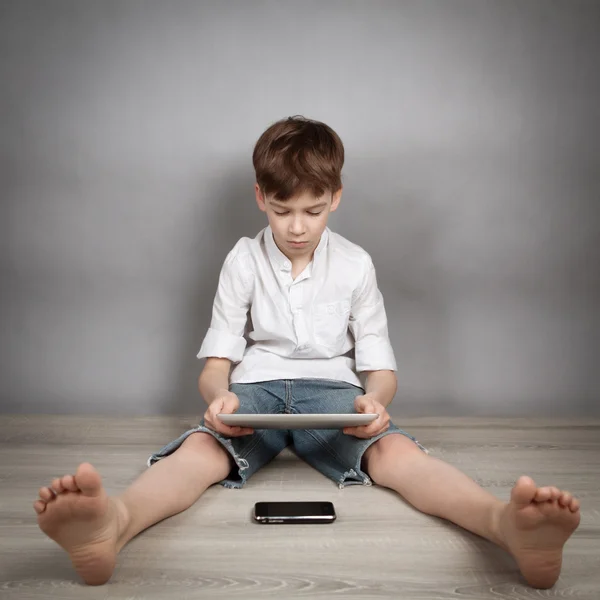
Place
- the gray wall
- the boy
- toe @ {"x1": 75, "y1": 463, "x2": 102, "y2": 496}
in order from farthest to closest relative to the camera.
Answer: the gray wall, the boy, toe @ {"x1": 75, "y1": 463, "x2": 102, "y2": 496}

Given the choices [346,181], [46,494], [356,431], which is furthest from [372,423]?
[346,181]

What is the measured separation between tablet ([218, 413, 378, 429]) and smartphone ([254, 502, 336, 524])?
0.46ft

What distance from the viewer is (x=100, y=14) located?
204 centimetres

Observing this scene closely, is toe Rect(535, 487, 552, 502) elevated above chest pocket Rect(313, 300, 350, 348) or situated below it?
below

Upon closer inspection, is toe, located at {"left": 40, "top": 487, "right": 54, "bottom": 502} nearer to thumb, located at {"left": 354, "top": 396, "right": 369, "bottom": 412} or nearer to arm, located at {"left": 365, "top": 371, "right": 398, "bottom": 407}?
thumb, located at {"left": 354, "top": 396, "right": 369, "bottom": 412}

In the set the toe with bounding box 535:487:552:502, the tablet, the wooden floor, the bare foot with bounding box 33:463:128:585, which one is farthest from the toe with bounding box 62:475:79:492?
the toe with bounding box 535:487:552:502

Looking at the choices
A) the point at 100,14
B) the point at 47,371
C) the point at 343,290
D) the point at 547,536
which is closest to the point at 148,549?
the point at 547,536

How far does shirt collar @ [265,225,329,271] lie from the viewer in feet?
5.57

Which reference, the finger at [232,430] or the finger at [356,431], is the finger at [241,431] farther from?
the finger at [356,431]

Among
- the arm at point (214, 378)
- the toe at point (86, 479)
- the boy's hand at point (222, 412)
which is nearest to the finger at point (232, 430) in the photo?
the boy's hand at point (222, 412)

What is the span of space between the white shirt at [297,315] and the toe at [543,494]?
719 millimetres

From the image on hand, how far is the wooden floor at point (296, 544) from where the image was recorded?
42.5 inches

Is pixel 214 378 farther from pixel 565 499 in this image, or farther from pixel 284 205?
pixel 565 499

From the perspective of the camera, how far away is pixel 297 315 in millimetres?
1690
